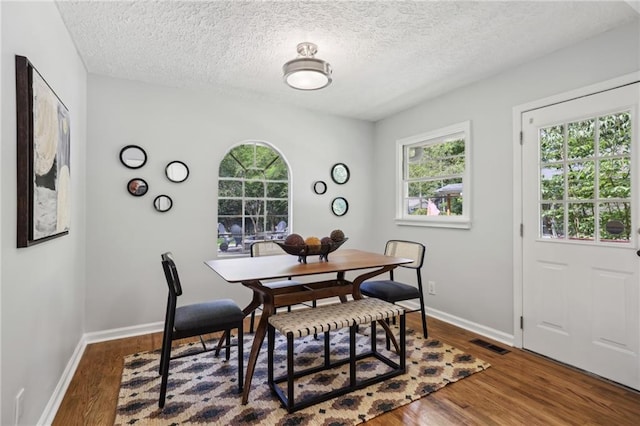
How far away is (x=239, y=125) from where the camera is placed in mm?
3613

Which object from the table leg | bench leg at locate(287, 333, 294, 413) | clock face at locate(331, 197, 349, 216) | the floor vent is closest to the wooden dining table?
the table leg

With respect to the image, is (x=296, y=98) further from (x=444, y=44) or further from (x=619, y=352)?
(x=619, y=352)

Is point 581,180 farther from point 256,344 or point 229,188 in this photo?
point 229,188

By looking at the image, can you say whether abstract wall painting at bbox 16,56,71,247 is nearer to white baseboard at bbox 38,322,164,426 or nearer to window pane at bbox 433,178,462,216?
white baseboard at bbox 38,322,164,426

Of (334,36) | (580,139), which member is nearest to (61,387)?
(334,36)

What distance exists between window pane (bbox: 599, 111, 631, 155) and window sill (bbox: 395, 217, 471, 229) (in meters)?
1.22

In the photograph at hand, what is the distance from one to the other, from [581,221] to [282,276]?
7.42ft

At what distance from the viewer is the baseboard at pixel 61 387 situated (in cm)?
179

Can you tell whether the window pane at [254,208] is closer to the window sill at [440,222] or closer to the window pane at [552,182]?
the window sill at [440,222]

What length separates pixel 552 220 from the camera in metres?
2.61

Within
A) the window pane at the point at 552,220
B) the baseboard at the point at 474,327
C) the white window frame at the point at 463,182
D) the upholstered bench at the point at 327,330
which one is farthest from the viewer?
the white window frame at the point at 463,182

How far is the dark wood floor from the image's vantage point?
186cm

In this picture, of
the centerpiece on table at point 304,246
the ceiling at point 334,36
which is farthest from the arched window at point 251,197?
the centerpiece on table at point 304,246

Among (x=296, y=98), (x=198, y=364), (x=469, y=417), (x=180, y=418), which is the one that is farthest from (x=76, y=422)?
(x=296, y=98)
